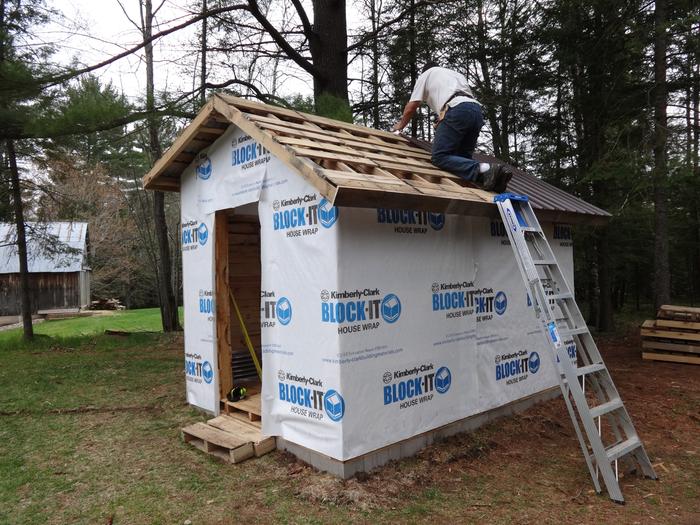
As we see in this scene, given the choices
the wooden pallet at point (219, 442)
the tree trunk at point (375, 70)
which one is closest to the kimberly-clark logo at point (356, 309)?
the wooden pallet at point (219, 442)

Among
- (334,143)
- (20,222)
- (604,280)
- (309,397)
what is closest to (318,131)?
(334,143)

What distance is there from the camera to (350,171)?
4184mm

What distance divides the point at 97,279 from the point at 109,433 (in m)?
25.7

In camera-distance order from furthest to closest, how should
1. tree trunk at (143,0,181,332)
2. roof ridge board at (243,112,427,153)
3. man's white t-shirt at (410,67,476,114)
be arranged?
tree trunk at (143,0,181,332)
man's white t-shirt at (410,67,476,114)
roof ridge board at (243,112,427,153)

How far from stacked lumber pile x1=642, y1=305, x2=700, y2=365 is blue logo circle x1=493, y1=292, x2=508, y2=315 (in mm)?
5348

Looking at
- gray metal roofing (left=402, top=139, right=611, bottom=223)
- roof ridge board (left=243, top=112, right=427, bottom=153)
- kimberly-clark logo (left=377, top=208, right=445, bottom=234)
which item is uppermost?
roof ridge board (left=243, top=112, right=427, bottom=153)

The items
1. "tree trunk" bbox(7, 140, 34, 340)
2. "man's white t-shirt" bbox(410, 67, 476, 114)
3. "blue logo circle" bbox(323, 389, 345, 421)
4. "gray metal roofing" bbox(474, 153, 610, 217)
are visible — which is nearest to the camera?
"blue logo circle" bbox(323, 389, 345, 421)

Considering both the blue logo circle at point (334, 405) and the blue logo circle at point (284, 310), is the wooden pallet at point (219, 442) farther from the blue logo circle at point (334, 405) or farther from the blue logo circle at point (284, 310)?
the blue logo circle at point (284, 310)

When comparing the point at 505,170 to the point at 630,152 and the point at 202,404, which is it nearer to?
the point at 202,404

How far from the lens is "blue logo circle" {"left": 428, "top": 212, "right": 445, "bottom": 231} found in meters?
4.86

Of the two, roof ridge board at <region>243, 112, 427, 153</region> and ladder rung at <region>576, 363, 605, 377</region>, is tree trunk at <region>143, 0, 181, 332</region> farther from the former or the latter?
ladder rung at <region>576, 363, 605, 377</region>

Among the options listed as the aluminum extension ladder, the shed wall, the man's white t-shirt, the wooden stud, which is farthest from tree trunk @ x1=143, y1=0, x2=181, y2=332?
the shed wall

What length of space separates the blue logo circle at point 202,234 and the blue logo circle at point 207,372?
1.50 metres

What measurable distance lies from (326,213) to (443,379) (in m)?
2.14
